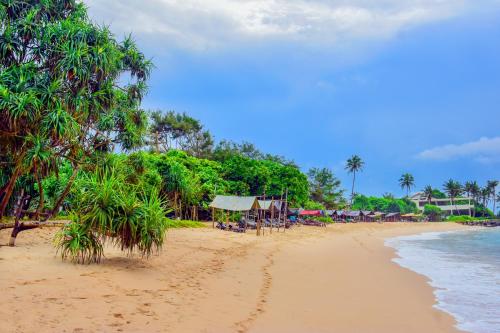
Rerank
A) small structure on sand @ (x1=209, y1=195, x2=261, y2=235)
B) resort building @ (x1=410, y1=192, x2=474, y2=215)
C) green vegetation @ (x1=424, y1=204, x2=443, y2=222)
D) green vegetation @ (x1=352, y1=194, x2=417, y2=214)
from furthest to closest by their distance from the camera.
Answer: resort building @ (x1=410, y1=192, x2=474, y2=215)
green vegetation @ (x1=424, y1=204, x2=443, y2=222)
green vegetation @ (x1=352, y1=194, x2=417, y2=214)
small structure on sand @ (x1=209, y1=195, x2=261, y2=235)

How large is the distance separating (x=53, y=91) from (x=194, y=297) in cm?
727

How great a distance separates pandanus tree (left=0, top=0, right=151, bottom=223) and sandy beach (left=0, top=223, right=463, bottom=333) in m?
2.71

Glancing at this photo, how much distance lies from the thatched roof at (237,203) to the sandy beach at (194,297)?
12.7m

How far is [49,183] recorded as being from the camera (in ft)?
55.6

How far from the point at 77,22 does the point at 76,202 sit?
7171mm

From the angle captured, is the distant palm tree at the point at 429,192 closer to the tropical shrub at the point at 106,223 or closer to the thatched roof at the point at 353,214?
the thatched roof at the point at 353,214

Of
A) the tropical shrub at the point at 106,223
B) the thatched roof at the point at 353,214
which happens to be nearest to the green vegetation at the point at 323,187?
the thatched roof at the point at 353,214

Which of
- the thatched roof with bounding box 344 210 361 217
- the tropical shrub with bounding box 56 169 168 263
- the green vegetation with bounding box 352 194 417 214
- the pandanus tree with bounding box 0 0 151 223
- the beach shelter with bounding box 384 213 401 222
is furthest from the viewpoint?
the green vegetation with bounding box 352 194 417 214

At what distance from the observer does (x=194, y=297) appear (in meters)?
6.99

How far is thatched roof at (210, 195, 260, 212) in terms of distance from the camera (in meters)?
24.4

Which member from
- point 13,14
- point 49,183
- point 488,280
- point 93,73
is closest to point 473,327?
point 488,280

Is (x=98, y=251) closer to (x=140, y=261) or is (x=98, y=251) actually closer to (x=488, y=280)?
(x=140, y=261)

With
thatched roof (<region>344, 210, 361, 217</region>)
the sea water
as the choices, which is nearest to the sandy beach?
the sea water

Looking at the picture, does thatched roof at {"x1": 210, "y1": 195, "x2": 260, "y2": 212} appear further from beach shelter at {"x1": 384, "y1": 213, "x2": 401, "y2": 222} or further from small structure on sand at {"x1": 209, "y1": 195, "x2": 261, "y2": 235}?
beach shelter at {"x1": 384, "y1": 213, "x2": 401, "y2": 222}
